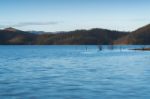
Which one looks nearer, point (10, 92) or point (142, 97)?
point (142, 97)

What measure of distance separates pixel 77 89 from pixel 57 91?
193 centimetres

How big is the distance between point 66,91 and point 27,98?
14.2ft

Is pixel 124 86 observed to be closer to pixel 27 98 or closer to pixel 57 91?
pixel 57 91

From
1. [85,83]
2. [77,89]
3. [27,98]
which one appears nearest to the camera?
[27,98]

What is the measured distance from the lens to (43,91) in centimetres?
2952

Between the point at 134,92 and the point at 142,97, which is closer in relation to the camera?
the point at 142,97

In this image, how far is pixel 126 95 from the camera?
89.5 ft

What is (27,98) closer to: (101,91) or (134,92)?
(101,91)

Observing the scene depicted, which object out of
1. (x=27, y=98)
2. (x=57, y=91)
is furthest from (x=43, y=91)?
(x=27, y=98)

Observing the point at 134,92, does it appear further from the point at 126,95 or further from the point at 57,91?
the point at 57,91

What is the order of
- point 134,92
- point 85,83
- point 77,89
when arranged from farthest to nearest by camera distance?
point 85,83 < point 77,89 < point 134,92

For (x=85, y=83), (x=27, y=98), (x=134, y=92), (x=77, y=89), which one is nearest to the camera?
(x=27, y=98)

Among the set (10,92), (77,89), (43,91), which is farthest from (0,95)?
(77,89)

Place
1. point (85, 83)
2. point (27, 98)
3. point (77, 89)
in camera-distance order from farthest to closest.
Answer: point (85, 83), point (77, 89), point (27, 98)
